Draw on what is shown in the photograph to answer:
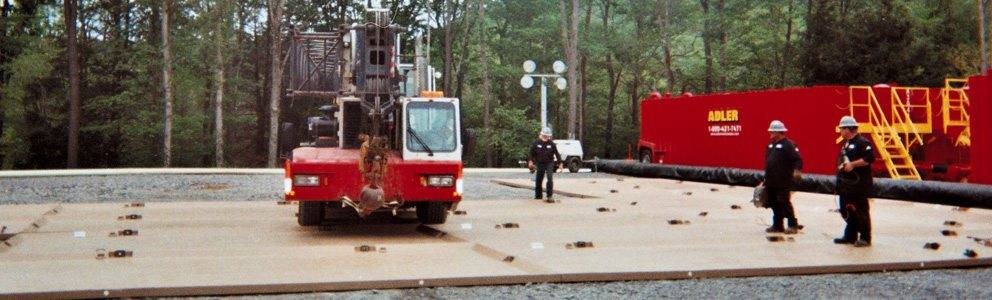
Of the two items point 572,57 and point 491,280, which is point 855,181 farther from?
point 572,57

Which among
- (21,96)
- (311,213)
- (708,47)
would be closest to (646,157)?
(311,213)

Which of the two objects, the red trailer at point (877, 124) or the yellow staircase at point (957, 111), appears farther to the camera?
the yellow staircase at point (957, 111)

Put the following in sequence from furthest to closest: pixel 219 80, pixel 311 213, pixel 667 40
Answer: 1. pixel 667 40
2. pixel 219 80
3. pixel 311 213

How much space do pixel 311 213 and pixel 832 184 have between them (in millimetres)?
13574

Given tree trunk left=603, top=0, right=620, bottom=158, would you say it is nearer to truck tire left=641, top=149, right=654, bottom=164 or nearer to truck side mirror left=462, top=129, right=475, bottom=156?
truck tire left=641, top=149, right=654, bottom=164

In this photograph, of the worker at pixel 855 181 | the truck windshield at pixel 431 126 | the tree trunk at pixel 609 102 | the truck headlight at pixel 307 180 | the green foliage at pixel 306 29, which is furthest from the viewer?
the tree trunk at pixel 609 102

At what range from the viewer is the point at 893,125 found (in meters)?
24.0

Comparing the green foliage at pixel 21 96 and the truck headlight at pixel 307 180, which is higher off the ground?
the green foliage at pixel 21 96

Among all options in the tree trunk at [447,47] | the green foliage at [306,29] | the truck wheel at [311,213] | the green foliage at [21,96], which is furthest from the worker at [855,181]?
the green foliage at [21,96]

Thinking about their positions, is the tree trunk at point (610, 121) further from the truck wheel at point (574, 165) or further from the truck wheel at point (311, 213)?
the truck wheel at point (311, 213)

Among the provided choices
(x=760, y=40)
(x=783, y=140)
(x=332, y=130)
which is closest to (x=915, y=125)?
(x=783, y=140)

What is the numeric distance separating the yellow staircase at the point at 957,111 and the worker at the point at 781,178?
1185cm

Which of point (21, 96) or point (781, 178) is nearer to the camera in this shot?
point (781, 178)

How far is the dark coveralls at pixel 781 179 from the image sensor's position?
545 inches
